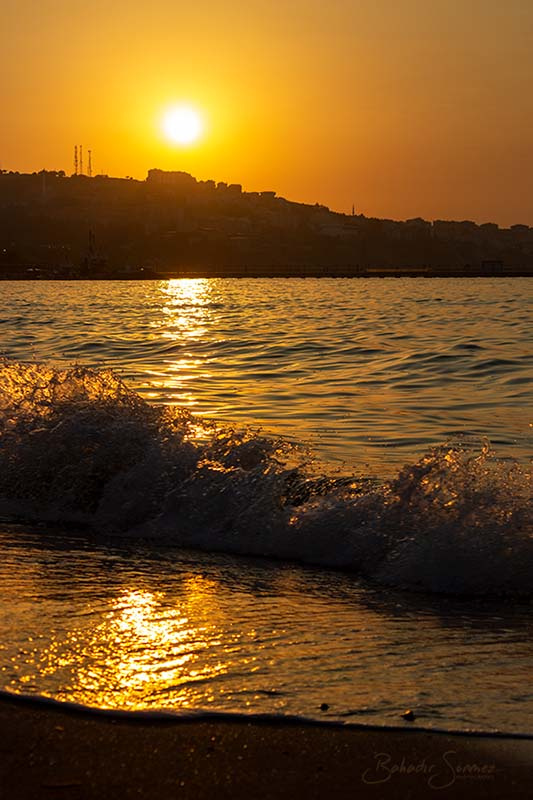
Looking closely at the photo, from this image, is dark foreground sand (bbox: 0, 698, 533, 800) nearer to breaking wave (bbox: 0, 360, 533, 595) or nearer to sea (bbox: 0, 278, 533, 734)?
sea (bbox: 0, 278, 533, 734)

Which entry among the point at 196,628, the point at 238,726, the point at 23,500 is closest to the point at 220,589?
the point at 196,628

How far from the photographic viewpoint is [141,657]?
477 centimetres

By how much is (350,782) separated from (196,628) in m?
1.86

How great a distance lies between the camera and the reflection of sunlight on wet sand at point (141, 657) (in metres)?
4.33

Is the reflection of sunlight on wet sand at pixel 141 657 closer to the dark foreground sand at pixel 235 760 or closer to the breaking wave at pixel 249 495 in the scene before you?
the dark foreground sand at pixel 235 760

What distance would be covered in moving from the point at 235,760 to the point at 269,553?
398cm

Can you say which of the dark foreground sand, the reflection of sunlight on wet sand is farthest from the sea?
the dark foreground sand

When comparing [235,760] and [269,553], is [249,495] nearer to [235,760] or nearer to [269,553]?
[269,553]

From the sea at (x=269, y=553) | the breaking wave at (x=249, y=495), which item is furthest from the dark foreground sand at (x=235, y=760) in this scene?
the breaking wave at (x=249, y=495)

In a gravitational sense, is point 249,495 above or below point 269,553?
above

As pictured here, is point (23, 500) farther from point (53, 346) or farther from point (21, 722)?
point (53, 346)

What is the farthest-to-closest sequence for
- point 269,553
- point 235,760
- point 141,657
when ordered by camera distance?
point 269,553 < point 141,657 < point 235,760

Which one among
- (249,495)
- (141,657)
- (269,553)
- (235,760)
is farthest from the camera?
(249,495)

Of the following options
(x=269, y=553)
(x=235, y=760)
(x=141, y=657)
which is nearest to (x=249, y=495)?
(x=269, y=553)
